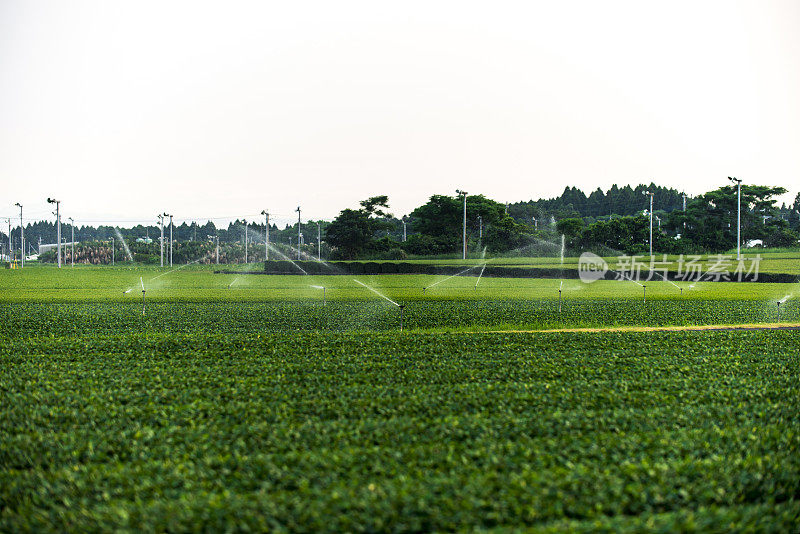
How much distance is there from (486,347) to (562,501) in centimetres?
796

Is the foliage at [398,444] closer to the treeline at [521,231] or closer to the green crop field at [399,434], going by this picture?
the green crop field at [399,434]

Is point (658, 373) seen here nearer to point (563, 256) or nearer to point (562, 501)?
point (562, 501)

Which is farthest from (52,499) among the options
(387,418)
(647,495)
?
(647,495)

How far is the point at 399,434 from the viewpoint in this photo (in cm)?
678

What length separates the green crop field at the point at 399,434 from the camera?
500cm

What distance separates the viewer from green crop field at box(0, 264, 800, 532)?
5.00 m

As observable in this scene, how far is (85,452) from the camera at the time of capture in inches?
249

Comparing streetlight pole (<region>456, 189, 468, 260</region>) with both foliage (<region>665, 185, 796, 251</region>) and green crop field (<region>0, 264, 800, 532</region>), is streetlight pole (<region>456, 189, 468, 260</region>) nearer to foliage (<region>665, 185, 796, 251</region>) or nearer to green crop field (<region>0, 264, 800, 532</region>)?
foliage (<region>665, 185, 796, 251</region>)
